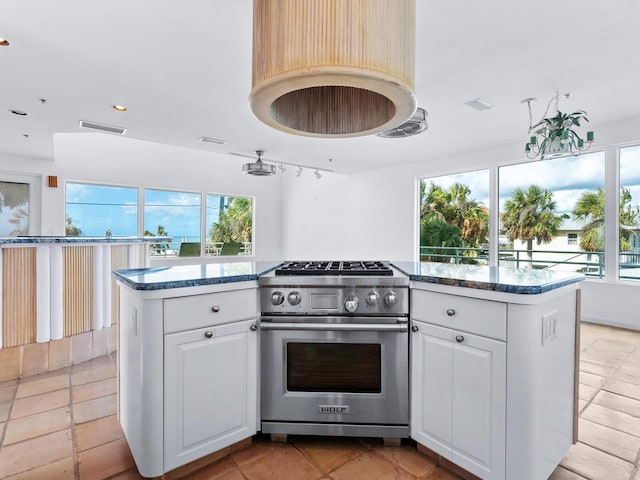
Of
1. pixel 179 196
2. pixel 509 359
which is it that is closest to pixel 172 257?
pixel 179 196

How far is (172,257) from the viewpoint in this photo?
6.97 m

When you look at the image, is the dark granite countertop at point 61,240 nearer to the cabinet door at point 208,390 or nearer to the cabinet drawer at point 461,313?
the cabinet door at point 208,390

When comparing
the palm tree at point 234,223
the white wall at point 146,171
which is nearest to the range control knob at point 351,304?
the white wall at point 146,171

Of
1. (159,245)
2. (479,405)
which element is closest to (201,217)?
(159,245)

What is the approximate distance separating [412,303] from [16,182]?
645cm

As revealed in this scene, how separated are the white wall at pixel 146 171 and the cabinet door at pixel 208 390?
5596mm

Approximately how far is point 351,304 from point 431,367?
1.51 ft

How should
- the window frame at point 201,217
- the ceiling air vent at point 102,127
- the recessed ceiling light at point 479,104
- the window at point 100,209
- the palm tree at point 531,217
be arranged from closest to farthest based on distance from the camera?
the recessed ceiling light at point 479,104 < the ceiling air vent at point 102,127 < the palm tree at point 531,217 < the window at point 100,209 < the window frame at point 201,217

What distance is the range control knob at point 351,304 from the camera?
1.63 meters

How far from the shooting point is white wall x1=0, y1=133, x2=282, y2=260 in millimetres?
5531

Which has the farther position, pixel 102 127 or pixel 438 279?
pixel 102 127

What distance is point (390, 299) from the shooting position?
1.62m

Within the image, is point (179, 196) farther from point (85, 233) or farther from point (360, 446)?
point (360, 446)

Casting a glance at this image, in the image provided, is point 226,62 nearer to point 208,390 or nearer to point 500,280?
point 208,390
